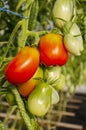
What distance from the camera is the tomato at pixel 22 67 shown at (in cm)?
67

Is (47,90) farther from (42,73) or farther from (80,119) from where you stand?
(80,119)

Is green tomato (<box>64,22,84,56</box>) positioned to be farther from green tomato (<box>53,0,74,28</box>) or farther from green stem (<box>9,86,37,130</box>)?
green stem (<box>9,86,37,130</box>)

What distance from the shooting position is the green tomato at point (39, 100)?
2.25ft

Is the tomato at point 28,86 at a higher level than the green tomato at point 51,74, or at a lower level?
higher

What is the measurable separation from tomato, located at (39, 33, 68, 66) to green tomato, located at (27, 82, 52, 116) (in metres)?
0.05

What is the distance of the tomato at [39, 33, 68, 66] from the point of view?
0.68 meters

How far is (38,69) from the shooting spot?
73 cm

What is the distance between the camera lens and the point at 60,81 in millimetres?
778

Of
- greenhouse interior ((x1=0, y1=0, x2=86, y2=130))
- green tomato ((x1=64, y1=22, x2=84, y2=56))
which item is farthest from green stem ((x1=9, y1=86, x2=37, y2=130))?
green tomato ((x1=64, y1=22, x2=84, y2=56))

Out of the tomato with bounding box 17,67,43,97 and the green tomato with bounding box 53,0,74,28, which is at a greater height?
the green tomato with bounding box 53,0,74,28

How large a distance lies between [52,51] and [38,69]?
0.06 meters

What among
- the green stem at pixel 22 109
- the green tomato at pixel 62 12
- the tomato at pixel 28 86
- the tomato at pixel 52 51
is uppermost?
the green tomato at pixel 62 12

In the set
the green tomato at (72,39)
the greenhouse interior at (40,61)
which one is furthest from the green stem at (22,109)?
the green tomato at (72,39)

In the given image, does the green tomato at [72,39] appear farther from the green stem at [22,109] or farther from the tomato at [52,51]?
the green stem at [22,109]
